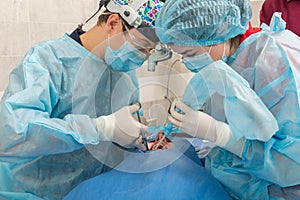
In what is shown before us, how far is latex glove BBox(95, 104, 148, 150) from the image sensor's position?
0.96m

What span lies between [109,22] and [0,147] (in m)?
0.51

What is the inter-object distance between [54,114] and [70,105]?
6cm

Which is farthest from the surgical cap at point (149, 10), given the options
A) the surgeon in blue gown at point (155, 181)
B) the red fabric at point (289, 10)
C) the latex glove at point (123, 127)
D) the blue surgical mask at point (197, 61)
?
the red fabric at point (289, 10)

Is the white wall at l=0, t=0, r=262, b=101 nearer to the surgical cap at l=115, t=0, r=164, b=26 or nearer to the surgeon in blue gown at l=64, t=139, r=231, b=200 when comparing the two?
the surgical cap at l=115, t=0, r=164, b=26

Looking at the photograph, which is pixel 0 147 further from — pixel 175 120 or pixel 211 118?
pixel 211 118

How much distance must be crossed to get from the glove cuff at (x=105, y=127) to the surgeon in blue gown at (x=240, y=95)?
0.18 meters

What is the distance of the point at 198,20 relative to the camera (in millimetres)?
942

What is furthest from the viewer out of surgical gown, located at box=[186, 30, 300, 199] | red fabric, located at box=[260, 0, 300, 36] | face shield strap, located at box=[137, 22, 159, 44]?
red fabric, located at box=[260, 0, 300, 36]

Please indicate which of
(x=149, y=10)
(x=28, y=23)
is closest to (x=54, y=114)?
(x=149, y=10)

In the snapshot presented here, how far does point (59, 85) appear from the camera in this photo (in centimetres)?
110

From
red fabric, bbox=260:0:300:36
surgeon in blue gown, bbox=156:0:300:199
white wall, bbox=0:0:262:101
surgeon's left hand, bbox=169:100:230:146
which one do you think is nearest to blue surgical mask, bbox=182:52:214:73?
surgeon in blue gown, bbox=156:0:300:199

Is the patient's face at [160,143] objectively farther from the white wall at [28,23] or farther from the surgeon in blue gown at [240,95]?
the white wall at [28,23]

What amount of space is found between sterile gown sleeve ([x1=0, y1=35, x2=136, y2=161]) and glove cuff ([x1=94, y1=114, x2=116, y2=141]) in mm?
13

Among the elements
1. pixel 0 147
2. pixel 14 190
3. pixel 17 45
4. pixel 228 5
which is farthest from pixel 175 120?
pixel 17 45
